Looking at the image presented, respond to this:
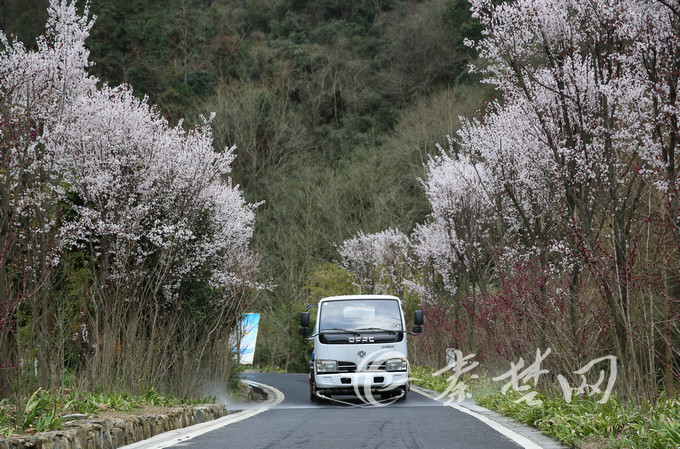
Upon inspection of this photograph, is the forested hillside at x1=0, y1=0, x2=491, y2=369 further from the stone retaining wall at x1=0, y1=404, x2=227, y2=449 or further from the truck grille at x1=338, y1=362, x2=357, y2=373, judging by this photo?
the stone retaining wall at x1=0, y1=404, x2=227, y2=449

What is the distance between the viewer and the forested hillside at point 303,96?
140ft

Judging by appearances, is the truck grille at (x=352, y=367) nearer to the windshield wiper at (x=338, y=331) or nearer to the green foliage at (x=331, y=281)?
the windshield wiper at (x=338, y=331)

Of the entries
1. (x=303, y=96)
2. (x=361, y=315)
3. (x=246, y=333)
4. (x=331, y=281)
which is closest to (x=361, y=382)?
(x=361, y=315)

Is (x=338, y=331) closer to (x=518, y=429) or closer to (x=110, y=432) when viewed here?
(x=518, y=429)

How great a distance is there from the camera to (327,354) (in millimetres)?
14898

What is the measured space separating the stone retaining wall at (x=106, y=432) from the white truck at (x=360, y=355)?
431cm

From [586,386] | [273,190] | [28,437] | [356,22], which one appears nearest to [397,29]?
[356,22]

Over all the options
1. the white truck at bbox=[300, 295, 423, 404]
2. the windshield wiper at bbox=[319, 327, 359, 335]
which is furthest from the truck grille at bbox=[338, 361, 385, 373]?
the windshield wiper at bbox=[319, 327, 359, 335]

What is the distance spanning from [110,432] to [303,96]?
47.7 m

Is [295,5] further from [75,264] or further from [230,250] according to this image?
[75,264]

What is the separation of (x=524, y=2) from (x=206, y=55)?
46396 millimetres

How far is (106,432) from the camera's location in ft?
24.8

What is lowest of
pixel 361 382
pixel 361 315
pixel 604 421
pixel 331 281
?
pixel 604 421

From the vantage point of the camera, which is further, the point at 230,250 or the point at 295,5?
the point at 295,5
